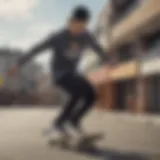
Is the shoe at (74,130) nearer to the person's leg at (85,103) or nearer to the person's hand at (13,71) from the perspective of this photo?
the person's leg at (85,103)

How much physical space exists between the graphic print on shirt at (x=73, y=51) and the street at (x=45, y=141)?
11.7 inches

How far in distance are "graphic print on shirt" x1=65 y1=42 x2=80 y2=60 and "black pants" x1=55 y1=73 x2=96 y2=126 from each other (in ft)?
0.31

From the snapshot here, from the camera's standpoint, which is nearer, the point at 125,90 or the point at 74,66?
the point at 74,66

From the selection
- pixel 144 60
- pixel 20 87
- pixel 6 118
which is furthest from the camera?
pixel 144 60

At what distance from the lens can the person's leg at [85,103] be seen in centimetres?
262

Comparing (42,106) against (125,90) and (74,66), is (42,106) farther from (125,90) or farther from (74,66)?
(125,90)

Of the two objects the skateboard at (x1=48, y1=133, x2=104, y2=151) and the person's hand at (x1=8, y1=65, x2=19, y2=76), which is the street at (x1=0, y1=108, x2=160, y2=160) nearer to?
the skateboard at (x1=48, y1=133, x2=104, y2=151)

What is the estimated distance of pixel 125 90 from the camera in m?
3.99

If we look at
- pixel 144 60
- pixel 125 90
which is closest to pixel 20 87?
pixel 125 90

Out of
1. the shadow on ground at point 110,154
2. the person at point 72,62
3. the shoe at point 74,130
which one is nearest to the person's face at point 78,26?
the person at point 72,62

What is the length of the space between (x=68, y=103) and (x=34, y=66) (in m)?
0.26

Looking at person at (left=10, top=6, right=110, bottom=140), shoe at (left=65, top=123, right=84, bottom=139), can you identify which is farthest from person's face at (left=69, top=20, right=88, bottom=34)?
shoe at (left=65, top=123, right=84, bottom=139)

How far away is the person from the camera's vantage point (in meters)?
2.58

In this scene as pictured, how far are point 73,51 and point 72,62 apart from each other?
0.06 meters
